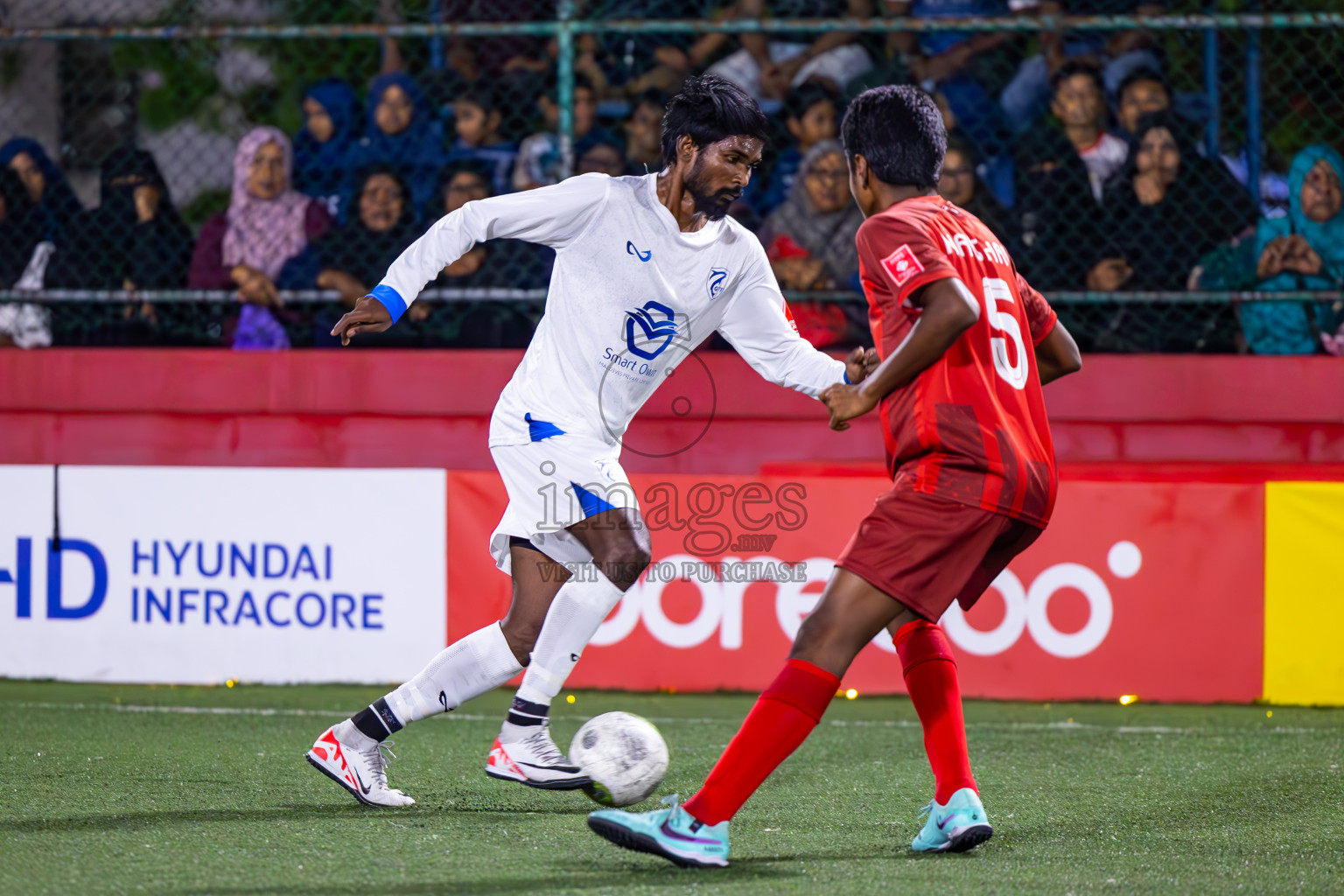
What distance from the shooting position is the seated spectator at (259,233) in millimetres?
7293

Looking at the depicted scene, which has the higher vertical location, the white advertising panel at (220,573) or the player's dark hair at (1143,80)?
the player's dark hair at (1143,80)

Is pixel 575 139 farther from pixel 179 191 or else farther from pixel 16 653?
pixel 16 653

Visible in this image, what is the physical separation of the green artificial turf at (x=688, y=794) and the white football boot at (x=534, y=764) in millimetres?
96

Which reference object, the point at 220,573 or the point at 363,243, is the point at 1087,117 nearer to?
the point at 363,243

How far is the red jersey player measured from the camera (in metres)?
3.06

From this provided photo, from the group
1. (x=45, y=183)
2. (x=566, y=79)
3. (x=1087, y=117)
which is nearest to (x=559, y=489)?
(x=566, y=79)

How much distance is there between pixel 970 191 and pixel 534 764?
3.95 meters

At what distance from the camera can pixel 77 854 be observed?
326cm

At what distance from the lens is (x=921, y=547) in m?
3.09

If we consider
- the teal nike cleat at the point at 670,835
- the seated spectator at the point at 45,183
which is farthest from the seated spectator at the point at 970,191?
the seated spectator at the point at 45,183

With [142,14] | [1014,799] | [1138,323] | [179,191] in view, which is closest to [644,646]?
Result: [1014,799]

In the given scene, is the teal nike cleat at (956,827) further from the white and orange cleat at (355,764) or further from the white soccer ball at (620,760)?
the white and orange cleat at (355,764)

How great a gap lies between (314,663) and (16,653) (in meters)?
1.35

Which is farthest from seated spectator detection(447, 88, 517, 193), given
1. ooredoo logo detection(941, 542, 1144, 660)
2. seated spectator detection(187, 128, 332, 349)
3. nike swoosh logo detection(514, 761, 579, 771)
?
nike swoosh logo detection(514, 761, 579, 771)
